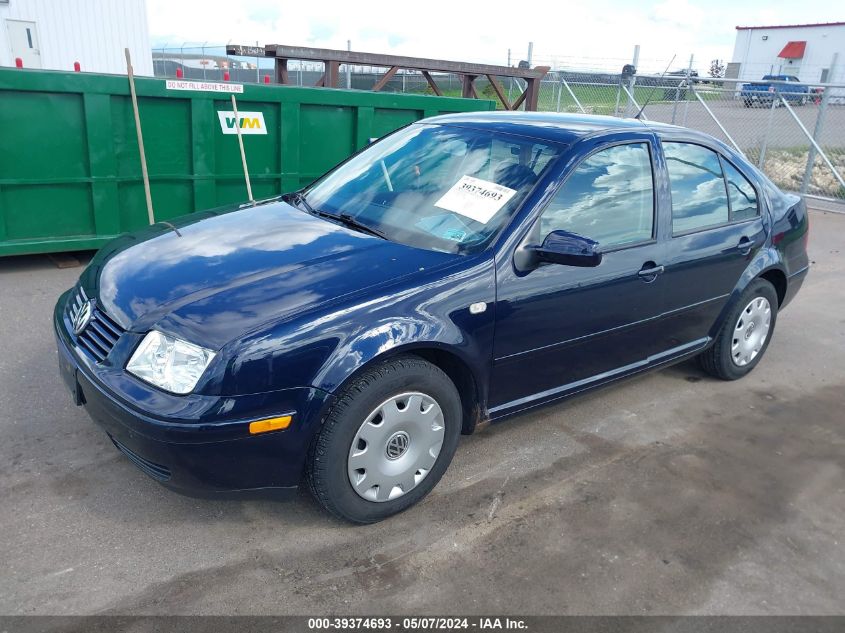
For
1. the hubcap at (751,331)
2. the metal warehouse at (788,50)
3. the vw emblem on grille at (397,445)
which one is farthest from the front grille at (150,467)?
the metal warehouse at (788,50)

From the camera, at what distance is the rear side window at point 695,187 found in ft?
12.9

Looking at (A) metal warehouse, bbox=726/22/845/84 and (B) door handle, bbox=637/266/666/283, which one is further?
(A) metal warehouse, bbox=726/22/845/84

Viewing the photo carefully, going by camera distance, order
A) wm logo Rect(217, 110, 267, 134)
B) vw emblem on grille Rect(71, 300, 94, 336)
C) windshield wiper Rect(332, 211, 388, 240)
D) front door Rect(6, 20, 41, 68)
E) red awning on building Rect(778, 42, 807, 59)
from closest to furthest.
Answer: vw emblem on grille Rect(71, 300, 94, 336) < windshield wiper Rect(332, 211, 388, 240) < wm logo Rect(217, 110, 267, 134) < front door Rect(6, 20, 41, 68) < red awning on building Rect(778, 42, 807, 59)

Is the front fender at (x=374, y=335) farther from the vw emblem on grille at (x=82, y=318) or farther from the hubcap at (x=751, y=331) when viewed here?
the hubcap at (x=751, y=331)

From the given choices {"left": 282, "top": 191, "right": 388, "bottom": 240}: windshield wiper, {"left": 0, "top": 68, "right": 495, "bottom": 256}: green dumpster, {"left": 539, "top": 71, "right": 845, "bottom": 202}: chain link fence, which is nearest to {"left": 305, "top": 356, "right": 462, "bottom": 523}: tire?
{"left": 282, "top": 191, "right": 388, "bottom": 240}: windshield wiper

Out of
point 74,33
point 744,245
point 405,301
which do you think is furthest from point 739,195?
point 74,33

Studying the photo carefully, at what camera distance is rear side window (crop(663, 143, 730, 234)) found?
A: 12.9 ft

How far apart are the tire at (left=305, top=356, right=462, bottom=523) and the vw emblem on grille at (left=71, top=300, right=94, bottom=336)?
113 cm

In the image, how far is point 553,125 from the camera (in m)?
3.77

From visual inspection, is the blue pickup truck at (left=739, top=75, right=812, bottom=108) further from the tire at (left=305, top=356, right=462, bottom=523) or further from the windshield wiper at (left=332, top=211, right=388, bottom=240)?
the tire at (left=305, top=356, right=462, bottom=523)

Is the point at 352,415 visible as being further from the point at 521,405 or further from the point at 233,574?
the point at 521,405

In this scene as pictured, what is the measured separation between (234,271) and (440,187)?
115 centimetres

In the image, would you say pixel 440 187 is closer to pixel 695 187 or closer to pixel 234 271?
pixel 234 271

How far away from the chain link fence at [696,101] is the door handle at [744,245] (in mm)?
6865
